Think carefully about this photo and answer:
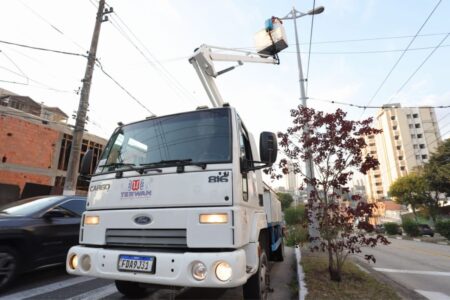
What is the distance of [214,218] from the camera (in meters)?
2.99

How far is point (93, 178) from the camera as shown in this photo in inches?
158

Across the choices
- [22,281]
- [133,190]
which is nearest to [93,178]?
[133,190]

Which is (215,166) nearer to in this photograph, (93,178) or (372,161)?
(93,178)

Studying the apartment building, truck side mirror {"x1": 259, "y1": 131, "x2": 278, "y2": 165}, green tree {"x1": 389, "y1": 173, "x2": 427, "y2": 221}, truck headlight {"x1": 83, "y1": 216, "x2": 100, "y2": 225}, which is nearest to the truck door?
truck side mirror {"x1": 259, "y1": 131, "x2": 278, "y2": 165}

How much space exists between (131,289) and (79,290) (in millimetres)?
1045

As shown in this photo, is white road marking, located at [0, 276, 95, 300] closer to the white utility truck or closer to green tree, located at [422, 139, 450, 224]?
the white utility truck

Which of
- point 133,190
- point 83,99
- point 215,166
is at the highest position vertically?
point 83,99

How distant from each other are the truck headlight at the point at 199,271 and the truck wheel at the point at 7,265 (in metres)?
3.50

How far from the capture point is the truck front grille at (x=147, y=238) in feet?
10.1

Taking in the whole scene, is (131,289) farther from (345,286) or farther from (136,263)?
(345,286)

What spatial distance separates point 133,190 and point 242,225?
1372 mm

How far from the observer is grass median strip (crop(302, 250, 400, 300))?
15.2 feet

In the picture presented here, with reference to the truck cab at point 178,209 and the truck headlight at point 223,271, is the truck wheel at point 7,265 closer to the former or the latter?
the truck cab at point 178,209

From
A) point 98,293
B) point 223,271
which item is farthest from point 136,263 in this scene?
point 98,293
